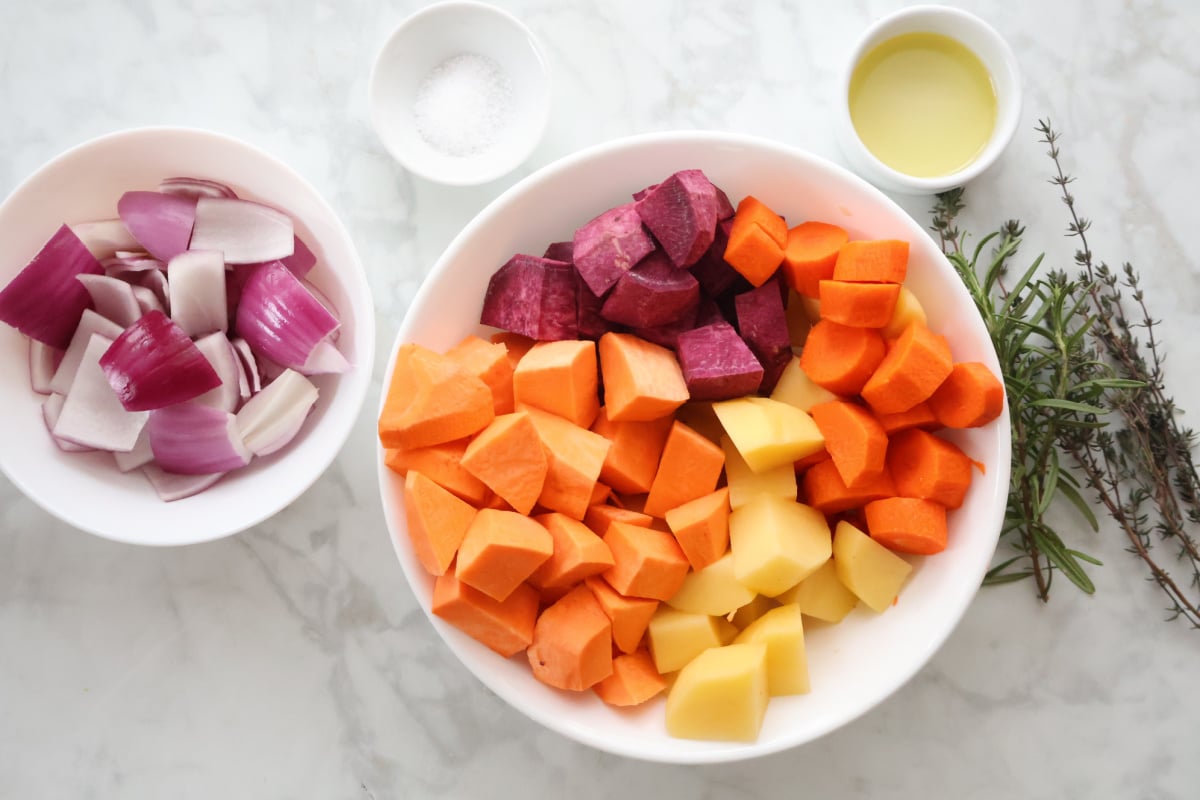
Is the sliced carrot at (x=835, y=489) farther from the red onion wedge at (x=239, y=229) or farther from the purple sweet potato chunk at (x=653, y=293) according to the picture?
the red onion wedge at (x=239, y=229)

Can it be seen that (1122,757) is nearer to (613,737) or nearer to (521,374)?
(613,737)

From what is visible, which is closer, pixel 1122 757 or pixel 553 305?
pixel 553 305

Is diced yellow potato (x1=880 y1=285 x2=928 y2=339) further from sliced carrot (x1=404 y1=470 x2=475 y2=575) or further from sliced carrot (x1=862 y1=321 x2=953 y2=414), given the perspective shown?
sliced carrot (x1=404 y1=470 x2=475 y2=575)

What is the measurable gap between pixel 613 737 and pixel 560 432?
0.50m

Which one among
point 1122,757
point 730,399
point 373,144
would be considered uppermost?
point 373,144

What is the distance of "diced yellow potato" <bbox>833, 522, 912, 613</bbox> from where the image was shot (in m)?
1.41

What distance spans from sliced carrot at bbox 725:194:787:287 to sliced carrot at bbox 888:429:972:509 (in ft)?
1.15

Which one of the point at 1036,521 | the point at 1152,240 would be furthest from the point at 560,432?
the point at 1152,240

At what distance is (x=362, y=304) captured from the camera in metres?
1.46

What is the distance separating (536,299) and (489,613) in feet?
1.64

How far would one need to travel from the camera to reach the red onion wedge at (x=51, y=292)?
1421mm

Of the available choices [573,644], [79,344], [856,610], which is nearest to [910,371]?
[856,610]

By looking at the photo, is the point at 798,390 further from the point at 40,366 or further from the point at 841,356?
the point at 40,366

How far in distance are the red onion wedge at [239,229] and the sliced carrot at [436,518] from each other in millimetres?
484
